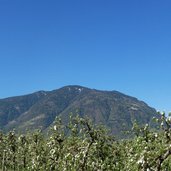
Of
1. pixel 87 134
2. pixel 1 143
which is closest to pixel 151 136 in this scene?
pixel 87 134

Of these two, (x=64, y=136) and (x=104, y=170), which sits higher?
(x=64, y=136)

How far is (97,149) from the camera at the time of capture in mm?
32656

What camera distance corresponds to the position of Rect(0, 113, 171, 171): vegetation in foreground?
14.4 metres

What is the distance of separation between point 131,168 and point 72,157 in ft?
28.1

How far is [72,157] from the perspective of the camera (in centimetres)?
2325

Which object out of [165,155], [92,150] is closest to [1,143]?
[92,150]

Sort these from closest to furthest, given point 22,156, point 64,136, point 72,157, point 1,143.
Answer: point 72,157, point 64,136, point 22,156, point 1,143

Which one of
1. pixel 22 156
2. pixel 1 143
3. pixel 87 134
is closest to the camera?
pixel 87 134

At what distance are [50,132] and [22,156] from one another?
2950cm

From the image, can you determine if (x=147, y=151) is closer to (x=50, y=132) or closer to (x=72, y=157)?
(x=72, y=157)

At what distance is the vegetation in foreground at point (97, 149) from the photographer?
1444 cm

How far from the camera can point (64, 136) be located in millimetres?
42719

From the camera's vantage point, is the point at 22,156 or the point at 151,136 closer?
the point at 151,136

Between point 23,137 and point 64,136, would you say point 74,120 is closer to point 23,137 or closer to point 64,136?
point 64,136
